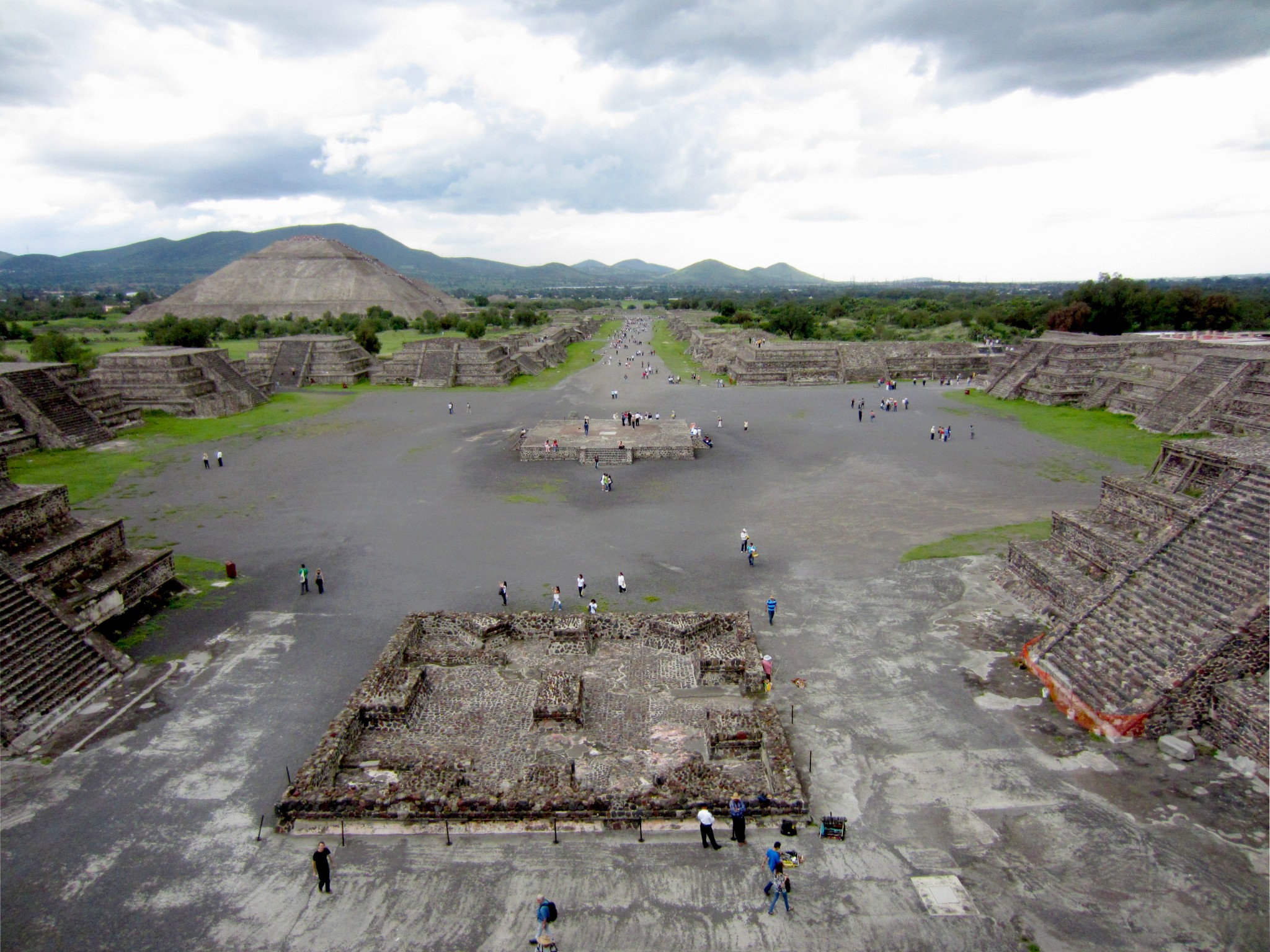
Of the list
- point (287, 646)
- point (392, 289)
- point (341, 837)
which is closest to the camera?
point (341, 837)

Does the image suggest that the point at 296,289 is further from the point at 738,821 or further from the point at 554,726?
the point at 738,821

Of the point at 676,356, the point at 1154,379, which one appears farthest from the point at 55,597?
the point at 676,356

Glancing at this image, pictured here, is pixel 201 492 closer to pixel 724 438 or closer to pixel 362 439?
pixel 362 439

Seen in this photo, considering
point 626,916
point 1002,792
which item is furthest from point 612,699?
point 1002,792

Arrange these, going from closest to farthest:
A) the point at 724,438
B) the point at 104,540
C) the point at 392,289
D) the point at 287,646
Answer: the point at 287,646, the point at 104,540, the point at 724,438, the point at 392,289

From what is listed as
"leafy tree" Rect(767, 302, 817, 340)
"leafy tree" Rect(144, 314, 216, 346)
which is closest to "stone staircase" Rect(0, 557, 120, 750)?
"leafy tree" Rect(144, 314, 216, 346)

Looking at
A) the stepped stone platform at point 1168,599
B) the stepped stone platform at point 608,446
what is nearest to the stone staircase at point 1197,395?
the stepped stone platform at point 1168,599

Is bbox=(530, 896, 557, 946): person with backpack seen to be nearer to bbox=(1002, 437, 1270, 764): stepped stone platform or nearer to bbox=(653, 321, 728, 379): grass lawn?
bbox=(1002, 437, 1270, 764): stepped stone platform

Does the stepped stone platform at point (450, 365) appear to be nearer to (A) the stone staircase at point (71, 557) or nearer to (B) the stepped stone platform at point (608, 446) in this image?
(B) the stepped stone platform at point (608, 446)
